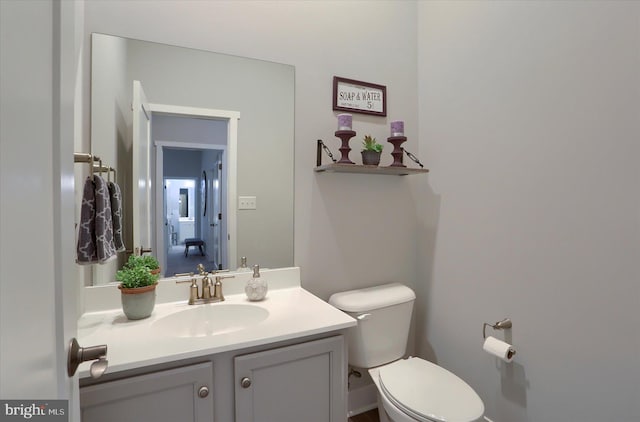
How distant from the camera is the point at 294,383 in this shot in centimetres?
112

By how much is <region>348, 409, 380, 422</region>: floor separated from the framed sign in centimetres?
175

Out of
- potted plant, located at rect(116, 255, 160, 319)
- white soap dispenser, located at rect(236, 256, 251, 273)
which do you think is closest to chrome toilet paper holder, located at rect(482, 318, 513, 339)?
white soap dispenser, located at rect(236, 256, 251, 273)

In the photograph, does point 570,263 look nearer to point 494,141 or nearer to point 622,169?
point 622,169

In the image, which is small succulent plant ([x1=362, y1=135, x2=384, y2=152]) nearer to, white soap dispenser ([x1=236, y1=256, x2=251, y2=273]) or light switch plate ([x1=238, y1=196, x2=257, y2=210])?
light switch plate ([x1=238, y1=196, x2=257, y2=210])

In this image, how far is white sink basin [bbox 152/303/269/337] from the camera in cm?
128

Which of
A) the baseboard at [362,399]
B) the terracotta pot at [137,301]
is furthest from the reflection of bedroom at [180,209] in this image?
the baseboard at [362,399]

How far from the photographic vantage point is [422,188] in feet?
6.39

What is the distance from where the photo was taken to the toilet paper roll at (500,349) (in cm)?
137

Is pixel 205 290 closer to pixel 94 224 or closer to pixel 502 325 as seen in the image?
pixel 94 224

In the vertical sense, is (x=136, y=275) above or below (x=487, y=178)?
below

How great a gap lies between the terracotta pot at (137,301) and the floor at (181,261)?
23 cm

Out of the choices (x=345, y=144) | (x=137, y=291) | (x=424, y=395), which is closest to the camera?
(x=137, y=291)

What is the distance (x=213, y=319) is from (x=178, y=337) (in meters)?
0.25

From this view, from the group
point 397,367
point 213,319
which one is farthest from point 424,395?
point 213,319
